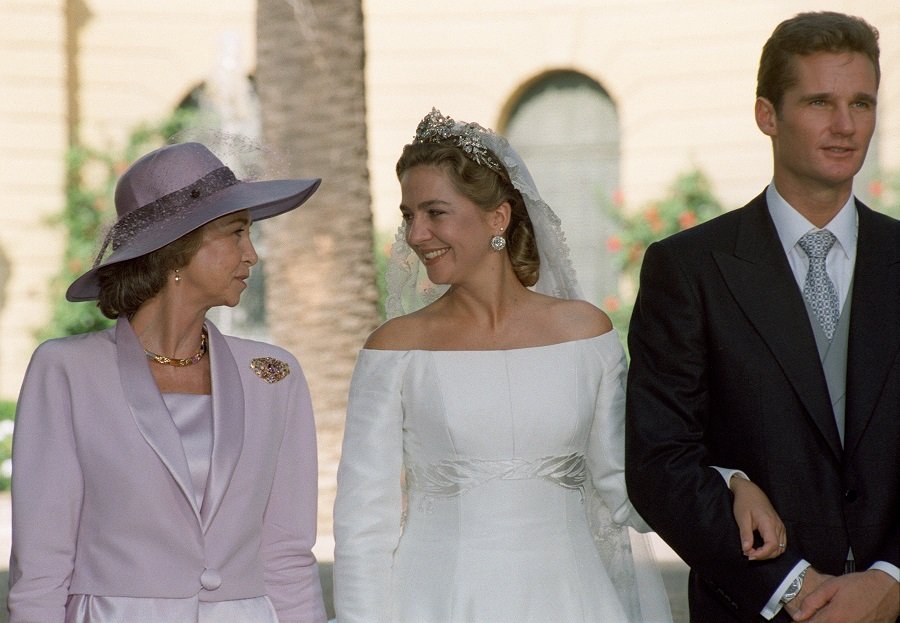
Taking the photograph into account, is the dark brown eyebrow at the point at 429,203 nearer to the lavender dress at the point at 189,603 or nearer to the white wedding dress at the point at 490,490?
the white wedding dress at the point at 490,490

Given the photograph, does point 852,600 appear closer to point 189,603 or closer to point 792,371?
point 792,371

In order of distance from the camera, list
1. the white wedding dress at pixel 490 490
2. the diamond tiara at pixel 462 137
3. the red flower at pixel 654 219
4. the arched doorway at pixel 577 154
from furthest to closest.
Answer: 1. the arched doorway at pixel 577 154
2. the red flower at pixel 654 219
3. the diamond tiara at pixel 462 137
4. the white wedding dress at pixel 490 490

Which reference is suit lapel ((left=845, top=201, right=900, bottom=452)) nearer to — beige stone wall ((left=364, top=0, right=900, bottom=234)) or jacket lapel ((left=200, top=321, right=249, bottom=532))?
jacket lapel ((left=200, top=321, right=249, bottom=532))

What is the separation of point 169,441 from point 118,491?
17 centimetres

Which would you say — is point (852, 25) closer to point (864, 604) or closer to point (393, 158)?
point (864, 604)

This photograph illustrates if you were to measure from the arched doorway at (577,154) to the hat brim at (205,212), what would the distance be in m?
13.0

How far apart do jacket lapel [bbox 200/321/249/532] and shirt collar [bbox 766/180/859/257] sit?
57.7 inches

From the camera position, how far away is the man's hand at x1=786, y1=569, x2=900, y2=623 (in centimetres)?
317

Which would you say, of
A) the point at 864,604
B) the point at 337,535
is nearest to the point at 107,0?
the point at 337,535

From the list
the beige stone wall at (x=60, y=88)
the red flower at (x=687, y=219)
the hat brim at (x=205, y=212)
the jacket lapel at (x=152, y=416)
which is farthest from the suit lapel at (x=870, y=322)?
the beige stone wall at (x=60, y=88)

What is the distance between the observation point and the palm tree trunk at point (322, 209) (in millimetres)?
9055

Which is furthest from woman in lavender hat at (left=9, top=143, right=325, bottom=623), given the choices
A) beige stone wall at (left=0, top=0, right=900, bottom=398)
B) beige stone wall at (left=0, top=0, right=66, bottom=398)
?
beige stone wall at (left=0, top=0, right=66, bottom=398)

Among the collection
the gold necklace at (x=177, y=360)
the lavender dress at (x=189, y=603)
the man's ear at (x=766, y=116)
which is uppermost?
the man's ear at (x=766, y=116)

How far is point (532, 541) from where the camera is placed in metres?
3.95
